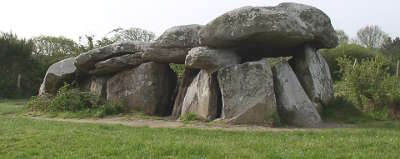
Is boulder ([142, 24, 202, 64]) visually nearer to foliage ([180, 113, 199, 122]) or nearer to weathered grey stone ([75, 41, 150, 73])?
weathered grey stone ([75, 41, 150, 73])

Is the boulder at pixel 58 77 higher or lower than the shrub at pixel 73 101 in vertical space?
higher

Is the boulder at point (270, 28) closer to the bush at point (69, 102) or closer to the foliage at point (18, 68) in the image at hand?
the bush at point (69, 102)

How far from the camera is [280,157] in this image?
6.13 meters

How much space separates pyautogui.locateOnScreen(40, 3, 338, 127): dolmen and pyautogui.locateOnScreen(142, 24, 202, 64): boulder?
4 cm

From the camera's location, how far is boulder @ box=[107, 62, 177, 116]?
15703 millimetres

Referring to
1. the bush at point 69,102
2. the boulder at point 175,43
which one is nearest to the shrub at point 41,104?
the bush at point 69,102

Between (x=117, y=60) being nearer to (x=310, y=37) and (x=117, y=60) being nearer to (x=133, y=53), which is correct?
(x=133, y=53)

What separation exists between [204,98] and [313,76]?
3602 millimetres

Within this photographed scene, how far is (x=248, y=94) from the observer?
12008mm

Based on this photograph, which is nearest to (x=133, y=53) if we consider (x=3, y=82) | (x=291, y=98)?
(x=291, y=98)

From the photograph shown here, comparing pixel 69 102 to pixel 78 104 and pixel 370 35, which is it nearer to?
pixel 78 104

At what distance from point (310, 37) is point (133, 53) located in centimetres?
706

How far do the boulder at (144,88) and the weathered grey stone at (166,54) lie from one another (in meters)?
0.58

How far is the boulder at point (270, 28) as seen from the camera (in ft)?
39.3
